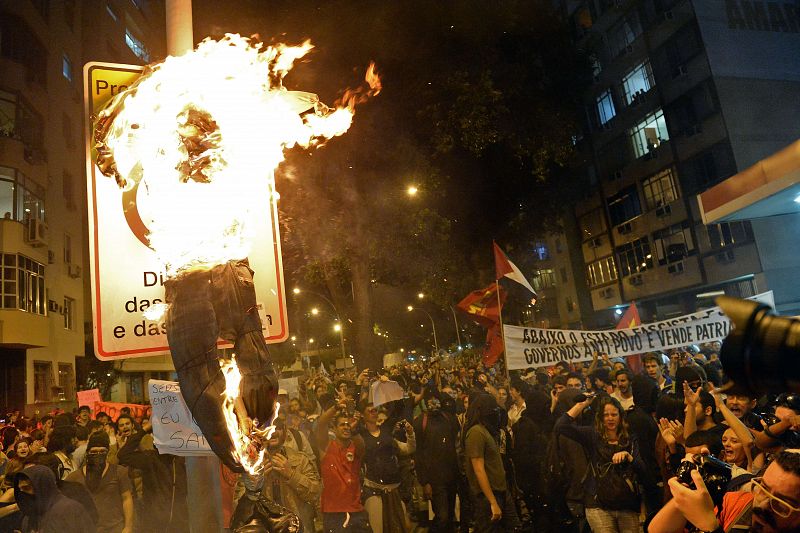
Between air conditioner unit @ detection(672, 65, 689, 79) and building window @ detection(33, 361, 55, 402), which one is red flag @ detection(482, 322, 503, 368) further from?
air conditioner unit @ detection(672, 65, 689, 79)

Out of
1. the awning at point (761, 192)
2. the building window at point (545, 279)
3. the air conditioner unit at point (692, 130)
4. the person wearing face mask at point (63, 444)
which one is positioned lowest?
the person wearing face mask at point (63, 444)

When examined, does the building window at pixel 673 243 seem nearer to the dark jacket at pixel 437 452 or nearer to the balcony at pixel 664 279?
the balcony at pixel 664 279

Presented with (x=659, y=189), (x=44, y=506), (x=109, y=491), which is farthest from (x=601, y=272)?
(x=44, y=506)

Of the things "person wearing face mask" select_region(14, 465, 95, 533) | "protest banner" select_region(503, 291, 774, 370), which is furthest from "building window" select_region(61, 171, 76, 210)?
"person wearing face mask" select_region(14, 465, 95, 533)

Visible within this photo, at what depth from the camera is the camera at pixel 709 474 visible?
3.27m

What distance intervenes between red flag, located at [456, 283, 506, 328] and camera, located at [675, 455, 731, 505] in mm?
9694

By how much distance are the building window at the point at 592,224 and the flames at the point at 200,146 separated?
126 feet

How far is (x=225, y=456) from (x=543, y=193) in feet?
51.6

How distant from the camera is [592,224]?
40.8 m

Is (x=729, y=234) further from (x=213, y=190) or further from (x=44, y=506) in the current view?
(x=213, y=190)

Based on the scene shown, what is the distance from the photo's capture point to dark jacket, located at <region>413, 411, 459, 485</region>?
29.4 ft

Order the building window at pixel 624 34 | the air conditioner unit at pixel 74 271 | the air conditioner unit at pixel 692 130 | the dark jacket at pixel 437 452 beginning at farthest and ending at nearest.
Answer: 1. the building window at pixel 624 34
2. the air conditioner unit at pixel 692 130
3. the air conditioner unit at pixel 74 271
4. the dark jacket at pixel 437 452

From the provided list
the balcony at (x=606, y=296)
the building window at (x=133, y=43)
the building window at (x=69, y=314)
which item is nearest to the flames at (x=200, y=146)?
the building window at (x=69, y=314)

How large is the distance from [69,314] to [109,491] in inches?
964
